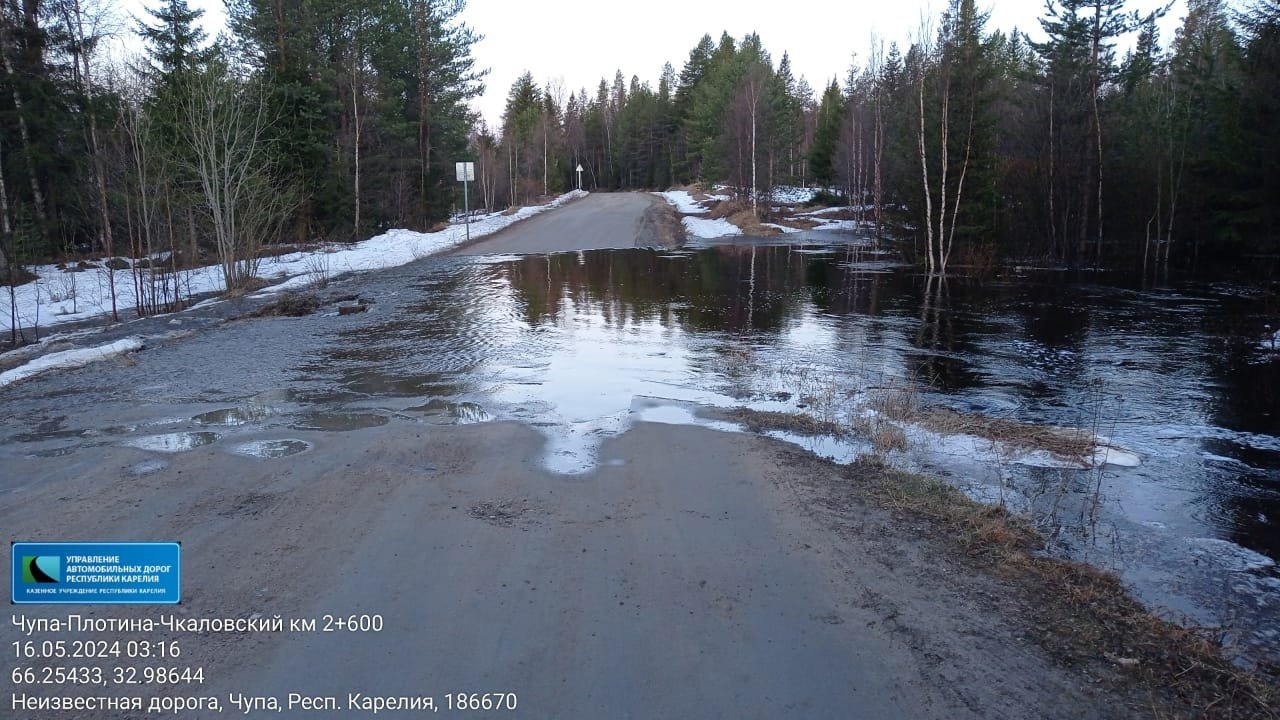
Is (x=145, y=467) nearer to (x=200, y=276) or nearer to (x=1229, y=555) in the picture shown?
(x=1229, y=555)

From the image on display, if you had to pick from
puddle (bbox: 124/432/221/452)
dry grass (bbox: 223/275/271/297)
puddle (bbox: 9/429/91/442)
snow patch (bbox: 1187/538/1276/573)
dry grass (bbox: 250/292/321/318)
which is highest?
dry grass (bbox: 223/275/271/297)

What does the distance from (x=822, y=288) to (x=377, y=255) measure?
1678 cm

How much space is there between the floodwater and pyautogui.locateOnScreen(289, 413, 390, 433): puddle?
512 millimetres

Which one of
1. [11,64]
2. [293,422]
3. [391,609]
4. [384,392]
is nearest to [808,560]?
[391,609]

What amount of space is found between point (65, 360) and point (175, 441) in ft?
16.8

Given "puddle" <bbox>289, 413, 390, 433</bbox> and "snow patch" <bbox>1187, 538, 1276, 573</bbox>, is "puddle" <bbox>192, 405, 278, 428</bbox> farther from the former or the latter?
"snow patch" <bbox>1187, 538, 1276, 573</bbox>

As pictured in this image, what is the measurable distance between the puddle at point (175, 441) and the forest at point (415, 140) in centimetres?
1096

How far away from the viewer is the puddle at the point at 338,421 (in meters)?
7.87

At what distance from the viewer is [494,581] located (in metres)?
4.48

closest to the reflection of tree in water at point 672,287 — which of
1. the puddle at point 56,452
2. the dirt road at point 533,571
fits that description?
the dirt road at point 533,571

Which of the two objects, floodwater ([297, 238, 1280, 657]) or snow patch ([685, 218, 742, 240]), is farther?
snow patch ([685, 218, 742, 240])

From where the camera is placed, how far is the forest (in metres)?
20.2

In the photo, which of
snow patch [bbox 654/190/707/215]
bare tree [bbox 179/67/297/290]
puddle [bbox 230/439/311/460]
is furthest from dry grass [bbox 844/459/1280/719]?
snow patch [bbox 654/190/707/215]

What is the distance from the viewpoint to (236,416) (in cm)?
829
